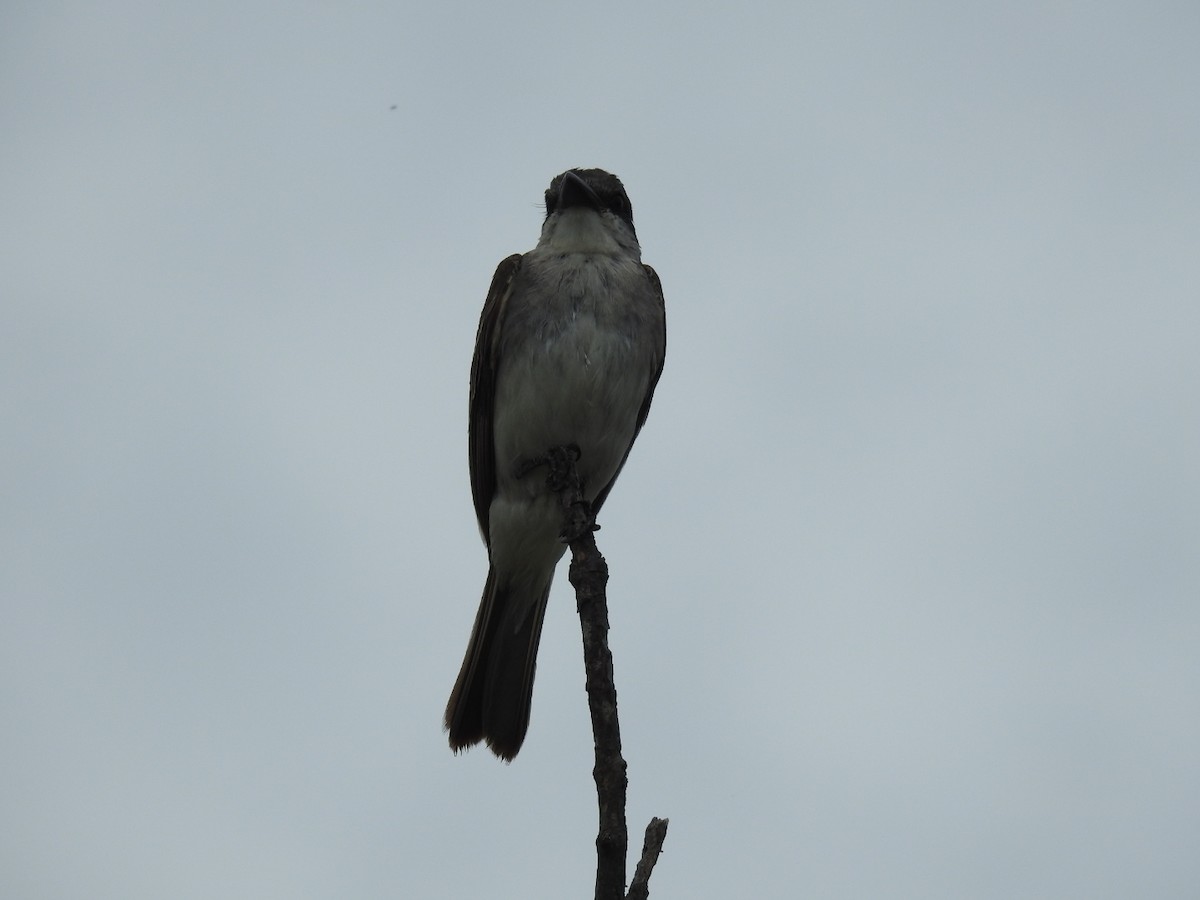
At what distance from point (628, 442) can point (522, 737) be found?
1.74 meters

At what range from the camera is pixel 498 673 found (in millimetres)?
6809

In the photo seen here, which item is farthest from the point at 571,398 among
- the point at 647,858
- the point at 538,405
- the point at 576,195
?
the point at 647,858

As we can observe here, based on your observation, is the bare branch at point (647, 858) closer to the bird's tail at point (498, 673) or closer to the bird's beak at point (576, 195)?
the bird's tail at point (498, 673)

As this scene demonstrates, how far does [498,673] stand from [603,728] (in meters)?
2.78

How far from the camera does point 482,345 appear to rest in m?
6.94

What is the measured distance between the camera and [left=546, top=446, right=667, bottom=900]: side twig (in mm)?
3803

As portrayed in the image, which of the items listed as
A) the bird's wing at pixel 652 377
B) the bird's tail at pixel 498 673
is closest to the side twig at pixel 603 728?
the bird's tail at pixel 498 673

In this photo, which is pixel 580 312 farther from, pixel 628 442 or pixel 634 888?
pixel 634 888

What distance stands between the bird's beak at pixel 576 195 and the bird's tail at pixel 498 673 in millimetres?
2162

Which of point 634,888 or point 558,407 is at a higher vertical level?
point 558,407

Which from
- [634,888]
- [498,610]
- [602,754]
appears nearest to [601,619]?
[602,754]

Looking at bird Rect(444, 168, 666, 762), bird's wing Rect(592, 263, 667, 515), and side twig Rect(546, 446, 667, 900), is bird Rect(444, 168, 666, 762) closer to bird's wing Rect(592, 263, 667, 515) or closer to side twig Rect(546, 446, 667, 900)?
bird's wing Rect(592, 263, 667, 515)

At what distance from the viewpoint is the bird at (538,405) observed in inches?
259

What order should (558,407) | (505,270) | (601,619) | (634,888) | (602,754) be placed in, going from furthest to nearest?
(505,270), (558,407), (601,619), (602,754), (634,888)
